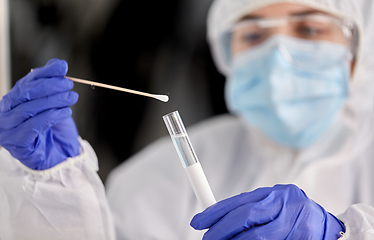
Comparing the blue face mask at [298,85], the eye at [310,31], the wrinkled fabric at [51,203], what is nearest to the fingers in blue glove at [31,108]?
the wrinkled fabric at [51,203]

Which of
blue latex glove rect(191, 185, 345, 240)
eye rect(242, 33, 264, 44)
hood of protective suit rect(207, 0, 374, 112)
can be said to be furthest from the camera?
eye rect(242, 33, 264, 44)

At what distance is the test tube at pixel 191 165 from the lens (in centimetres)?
64

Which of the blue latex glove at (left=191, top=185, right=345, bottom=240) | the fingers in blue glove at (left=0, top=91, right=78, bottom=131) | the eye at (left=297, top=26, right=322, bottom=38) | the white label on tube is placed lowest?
the blue latex glove at (left=191, top=185, right=345, bottom=240)

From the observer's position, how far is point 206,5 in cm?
162

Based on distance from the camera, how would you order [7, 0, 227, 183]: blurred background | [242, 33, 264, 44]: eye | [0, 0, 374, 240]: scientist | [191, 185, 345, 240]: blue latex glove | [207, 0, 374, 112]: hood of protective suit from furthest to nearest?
1. [7, 0, 227, 183]: blurred background
2. [242, 33, 264, 44]: eye
3. [207, 0, 374, 112]: hood of protective suit
4. [0, 0, 374, 240]: scientist
5. [191, 185, 345, 240]: blue latex glove

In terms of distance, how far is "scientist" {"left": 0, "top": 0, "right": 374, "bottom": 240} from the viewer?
0.72 meters

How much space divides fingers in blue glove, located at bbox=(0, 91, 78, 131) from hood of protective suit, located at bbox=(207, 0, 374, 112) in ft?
2.38

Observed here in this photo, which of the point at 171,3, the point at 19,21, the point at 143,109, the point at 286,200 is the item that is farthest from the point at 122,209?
the point at 171,3

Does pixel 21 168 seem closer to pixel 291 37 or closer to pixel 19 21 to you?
pixel 19 21

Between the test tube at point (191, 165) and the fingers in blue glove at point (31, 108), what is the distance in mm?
230

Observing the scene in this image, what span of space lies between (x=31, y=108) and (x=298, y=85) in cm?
81

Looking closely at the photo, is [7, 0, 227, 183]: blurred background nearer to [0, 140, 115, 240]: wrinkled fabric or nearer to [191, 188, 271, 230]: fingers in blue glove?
[0, 140, 115, 240]: wrinkled fabric

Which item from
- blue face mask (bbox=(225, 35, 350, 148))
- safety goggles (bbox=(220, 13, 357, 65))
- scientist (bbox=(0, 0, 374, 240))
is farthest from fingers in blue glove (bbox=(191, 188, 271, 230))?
safety goggles (bbox=(220, 13, 357, 65))

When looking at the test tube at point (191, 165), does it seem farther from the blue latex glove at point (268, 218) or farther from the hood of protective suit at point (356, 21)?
the hood of protective suit at point (356, 21)
